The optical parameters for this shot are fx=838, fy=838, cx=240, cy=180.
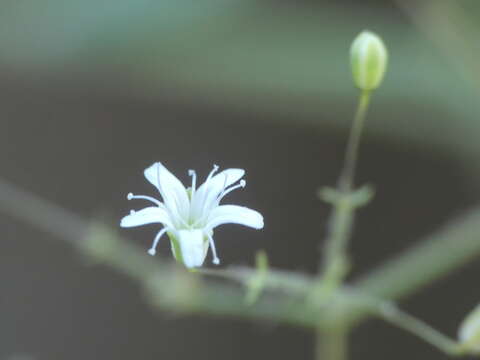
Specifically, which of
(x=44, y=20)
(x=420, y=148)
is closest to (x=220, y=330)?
(x=420, y=148)

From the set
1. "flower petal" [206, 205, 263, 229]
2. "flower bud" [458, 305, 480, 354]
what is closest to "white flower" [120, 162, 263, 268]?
"flower petal" [206, 205, 263, 229]

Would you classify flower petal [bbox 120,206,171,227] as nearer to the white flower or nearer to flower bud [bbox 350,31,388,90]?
the white flower

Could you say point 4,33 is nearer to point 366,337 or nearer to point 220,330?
point 220,330

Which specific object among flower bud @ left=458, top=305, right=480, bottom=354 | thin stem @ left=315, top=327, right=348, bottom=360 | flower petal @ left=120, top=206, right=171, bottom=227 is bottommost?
flower bud @ left=458, top=305, right=480, bottom=354

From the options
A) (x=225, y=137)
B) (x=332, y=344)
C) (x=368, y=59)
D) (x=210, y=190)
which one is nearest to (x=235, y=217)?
(x=210, y=190)

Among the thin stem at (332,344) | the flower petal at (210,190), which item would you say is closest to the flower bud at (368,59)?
the flower petal at (210,190)

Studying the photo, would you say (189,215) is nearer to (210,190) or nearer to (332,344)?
(210,190)
